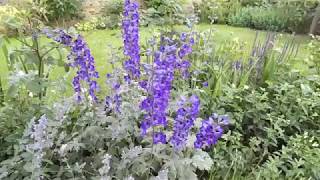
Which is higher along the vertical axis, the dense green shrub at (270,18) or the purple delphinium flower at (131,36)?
the purple delphinium flower at (131,36)

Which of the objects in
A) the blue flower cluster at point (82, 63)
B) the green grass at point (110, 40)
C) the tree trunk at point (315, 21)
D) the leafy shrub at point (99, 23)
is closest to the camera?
the blue flower cluster at point (82, 63)

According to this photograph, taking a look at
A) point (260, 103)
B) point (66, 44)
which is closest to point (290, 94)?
point (260, 103)

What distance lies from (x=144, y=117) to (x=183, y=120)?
0.80ft

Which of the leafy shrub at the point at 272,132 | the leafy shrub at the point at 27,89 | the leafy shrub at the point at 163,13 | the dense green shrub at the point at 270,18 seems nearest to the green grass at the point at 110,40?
the leafy shrub at the point at 163,13

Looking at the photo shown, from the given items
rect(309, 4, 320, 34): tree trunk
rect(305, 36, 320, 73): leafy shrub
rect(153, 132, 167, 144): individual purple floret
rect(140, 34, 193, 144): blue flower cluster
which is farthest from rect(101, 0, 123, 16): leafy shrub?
rect(153, 132, 167, 144): individual purple floret

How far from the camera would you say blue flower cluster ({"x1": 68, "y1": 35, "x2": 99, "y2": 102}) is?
95.6 inches

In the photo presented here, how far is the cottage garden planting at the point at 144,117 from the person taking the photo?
226 cm

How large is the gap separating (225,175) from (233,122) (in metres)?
0.34

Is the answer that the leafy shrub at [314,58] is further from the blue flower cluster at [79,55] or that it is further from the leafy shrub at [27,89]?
the leafy shrub at [27,89]

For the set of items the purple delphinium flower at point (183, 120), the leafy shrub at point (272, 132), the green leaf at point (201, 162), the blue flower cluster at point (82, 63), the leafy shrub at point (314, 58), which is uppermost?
the blue flower cluster at point (82, 63)

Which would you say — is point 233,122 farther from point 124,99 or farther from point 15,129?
point 15,129

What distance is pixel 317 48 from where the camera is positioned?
4031 mm

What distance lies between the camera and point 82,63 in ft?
8.11

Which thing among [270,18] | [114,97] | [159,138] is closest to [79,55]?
[114,97]
